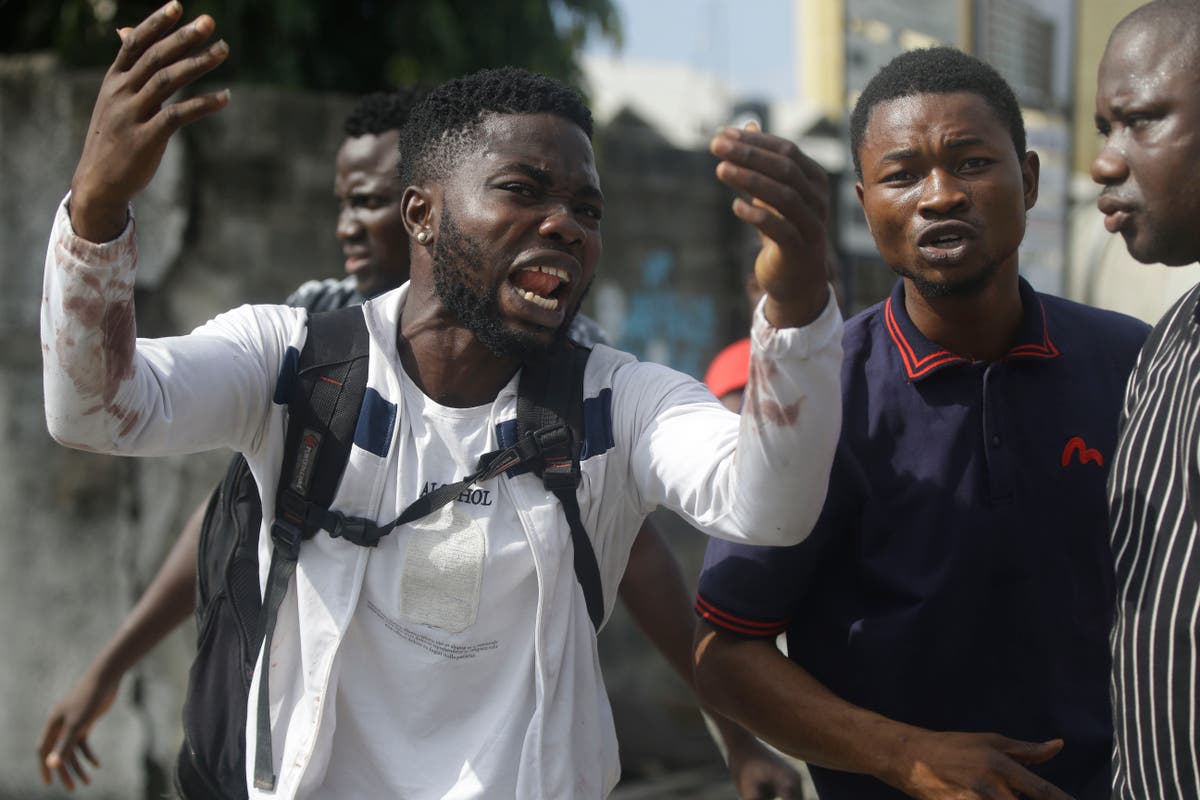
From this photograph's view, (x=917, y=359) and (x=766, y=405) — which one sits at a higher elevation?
(x=766, y=405)

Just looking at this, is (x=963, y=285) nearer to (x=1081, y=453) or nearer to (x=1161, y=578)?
(x=1081, y=453)

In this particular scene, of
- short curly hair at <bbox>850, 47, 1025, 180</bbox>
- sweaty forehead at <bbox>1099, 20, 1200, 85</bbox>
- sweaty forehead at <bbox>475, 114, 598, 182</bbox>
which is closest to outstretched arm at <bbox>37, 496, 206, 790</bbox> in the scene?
sweaty forehead at <bbox>475, 114, 598, 182</bbox>

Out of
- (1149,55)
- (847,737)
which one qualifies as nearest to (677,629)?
(847,737)

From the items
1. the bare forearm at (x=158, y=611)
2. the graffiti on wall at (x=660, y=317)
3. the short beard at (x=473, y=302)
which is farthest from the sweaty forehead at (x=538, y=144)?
the graffiti on wall at (x=660, y=317)

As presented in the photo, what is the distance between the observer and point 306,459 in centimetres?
238

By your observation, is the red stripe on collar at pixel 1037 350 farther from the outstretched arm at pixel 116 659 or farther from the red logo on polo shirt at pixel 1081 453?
the outstretched arm at pixel 116 659

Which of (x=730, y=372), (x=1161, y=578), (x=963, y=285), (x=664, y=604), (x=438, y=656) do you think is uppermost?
(x=963, y=285)

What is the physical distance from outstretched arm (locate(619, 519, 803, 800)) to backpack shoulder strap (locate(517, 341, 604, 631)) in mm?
607

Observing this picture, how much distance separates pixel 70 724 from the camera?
3.30 meters

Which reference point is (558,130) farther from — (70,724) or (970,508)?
(70,724)

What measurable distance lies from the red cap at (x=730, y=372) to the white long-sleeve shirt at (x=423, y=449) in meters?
1.23

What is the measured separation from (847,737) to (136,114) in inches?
60.8

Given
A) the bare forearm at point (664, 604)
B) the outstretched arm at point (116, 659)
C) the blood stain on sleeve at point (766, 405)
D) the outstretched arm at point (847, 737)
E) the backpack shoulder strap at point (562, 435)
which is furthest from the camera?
the outstretched arm at point (116, 659)

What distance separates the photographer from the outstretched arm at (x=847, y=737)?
6.84ft
